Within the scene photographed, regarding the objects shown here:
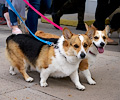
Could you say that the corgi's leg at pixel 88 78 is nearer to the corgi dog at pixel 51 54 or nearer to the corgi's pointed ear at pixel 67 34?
the corgi dog at pixel 51 54

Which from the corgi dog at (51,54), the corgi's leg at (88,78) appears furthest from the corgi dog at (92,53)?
the corgi dog at (51,54)

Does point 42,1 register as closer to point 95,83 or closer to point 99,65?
point 99,65

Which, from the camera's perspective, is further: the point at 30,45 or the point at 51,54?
the point at 30,45

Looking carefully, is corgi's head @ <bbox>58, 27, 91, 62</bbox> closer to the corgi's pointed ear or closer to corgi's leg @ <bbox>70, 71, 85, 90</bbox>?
the corgi's pointed ear

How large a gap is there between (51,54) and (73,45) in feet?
1.39

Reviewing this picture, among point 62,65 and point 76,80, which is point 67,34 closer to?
point 62,65

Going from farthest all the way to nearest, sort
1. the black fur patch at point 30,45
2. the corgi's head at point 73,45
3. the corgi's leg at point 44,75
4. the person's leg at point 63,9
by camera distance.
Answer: the person's leg at point 63,9, the black fur patch at point 30,45, the corgi's leg at point 44,75, the corgi's head at point 73,45

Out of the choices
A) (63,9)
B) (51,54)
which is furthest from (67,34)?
(63,9)

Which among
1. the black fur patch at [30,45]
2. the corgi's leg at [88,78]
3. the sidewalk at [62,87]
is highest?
the black fur patch at [30,45]

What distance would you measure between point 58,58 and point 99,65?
1630mm

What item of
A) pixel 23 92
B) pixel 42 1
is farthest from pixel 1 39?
pixel 23 92

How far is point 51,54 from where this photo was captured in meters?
3.66

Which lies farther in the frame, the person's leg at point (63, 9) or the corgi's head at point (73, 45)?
the person's leg at point (63, 9)

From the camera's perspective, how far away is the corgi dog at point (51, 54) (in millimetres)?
3445
